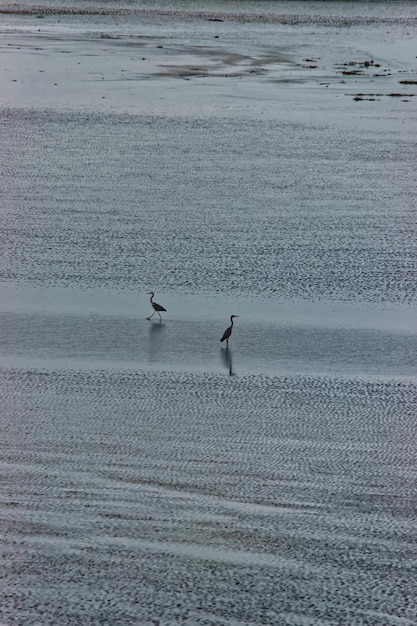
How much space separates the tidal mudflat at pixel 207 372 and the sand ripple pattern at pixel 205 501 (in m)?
0.02

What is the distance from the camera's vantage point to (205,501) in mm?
9070

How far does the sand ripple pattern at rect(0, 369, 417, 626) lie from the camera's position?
7.86 meters

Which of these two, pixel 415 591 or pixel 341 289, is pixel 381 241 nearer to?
pixel 341 289

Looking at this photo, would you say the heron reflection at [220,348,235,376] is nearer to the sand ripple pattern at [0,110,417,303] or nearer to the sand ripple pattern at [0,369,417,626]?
the sand ripple pattern at [0,369,417,626]

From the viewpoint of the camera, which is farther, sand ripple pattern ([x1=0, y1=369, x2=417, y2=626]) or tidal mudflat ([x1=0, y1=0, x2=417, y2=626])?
tidal mudflat ([x1=0, y1=0, x2=417, y2=626])

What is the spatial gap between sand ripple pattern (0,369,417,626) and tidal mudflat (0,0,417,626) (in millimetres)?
22

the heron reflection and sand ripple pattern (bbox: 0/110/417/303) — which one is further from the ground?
sand ripple pattern (bbox: 0/110/417/303)

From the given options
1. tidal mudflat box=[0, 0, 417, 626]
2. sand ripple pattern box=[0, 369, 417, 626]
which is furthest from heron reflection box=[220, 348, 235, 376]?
sand ripple pattern box=[0, 369, 417, 626]

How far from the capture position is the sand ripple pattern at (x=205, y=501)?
25.8ft

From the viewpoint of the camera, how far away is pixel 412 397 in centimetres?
1195

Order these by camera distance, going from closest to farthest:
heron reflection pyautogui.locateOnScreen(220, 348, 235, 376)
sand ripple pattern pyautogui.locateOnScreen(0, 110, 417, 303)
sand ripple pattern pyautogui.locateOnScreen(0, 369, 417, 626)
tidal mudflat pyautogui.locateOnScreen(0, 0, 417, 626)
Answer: sand ripple pattern pyautogui.locateOnScreen(0, 369, 417, 626), tidal mudflat pyautogui.locateOnScreen(0, 0, 417, 626), heron reflection pyautogui.locateOnScreen(220, 348, 235, 376), sand ripple pattern pyautogui.locateOnScreen(0, 110, 417, 303)

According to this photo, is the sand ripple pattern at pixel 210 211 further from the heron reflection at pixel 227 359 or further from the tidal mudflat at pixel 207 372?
the heron reflection at pixel 227 359

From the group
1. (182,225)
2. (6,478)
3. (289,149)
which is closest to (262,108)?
(289,149)

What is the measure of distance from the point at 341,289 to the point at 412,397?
375 cm
